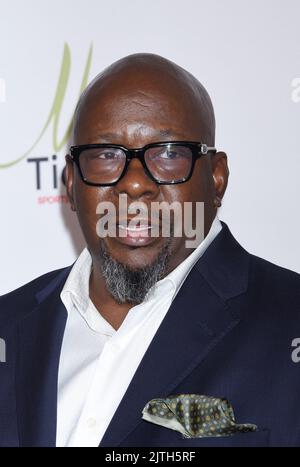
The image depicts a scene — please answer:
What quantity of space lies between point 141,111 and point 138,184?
0.14 m

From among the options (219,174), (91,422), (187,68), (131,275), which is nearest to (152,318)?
(131,275)

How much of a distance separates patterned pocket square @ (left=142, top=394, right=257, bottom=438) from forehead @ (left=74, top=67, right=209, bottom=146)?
485mm

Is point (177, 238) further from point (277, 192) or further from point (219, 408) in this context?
point (277, 192)

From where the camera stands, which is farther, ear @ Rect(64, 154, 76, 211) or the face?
ear @ Rect(64, 154, 76, 211)

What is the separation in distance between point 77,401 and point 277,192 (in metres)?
0.78

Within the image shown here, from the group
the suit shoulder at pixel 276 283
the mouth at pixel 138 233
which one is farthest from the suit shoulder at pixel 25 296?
the suit shoulder at pixel 276 283

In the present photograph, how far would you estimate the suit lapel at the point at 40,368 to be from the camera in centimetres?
154

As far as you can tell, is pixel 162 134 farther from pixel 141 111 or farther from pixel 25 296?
pixel 25 296

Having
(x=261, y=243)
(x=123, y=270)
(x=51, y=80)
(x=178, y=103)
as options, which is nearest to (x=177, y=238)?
(x=123, y=270)

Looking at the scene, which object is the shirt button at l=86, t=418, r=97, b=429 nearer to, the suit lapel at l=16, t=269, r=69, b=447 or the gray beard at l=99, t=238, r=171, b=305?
the suit lapel at l=16, t=269, r=69, b=447

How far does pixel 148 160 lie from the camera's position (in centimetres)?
156

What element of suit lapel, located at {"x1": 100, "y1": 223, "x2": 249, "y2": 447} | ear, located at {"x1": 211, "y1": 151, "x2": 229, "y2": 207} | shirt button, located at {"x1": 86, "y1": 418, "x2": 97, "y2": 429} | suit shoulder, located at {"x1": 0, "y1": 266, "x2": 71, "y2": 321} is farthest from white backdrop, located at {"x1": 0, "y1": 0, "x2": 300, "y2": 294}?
shirt button, located at {"x1": 86, "y1": 418, "x2": 97, "y2": 429}

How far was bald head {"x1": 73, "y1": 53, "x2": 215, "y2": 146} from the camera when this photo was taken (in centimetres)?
158

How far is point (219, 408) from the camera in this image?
55.9 inches
